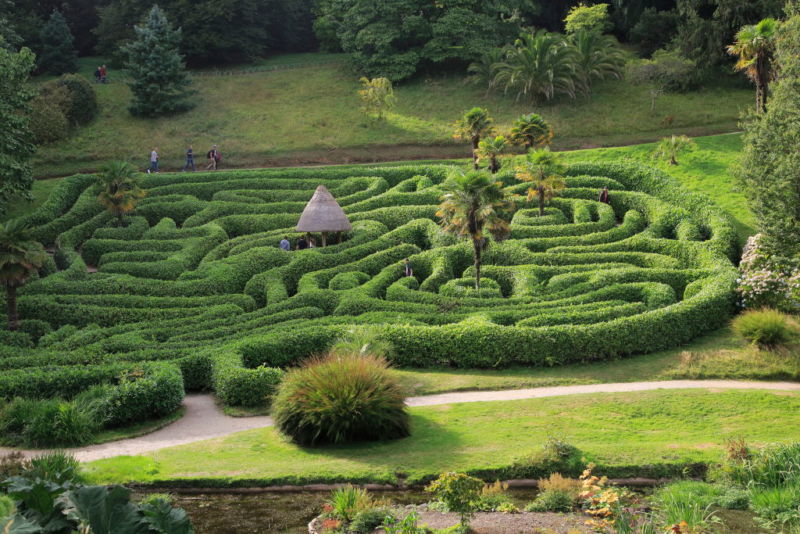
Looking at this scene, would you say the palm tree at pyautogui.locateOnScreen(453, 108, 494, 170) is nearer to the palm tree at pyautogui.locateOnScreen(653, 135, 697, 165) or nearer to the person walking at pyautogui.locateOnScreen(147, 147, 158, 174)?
the palm tree at pyautogui.locateOnScreen(653, 135, 697, 165)

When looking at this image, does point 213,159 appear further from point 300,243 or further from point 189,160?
point 300,243

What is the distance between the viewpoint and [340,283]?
34.9 metres

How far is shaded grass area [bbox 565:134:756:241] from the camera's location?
40.8m

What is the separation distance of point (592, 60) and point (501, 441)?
4260 centimetres

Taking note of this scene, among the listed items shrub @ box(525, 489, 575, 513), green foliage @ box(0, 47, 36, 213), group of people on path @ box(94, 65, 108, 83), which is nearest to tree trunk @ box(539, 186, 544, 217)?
shrub @ box(525, 489, 575, 513)

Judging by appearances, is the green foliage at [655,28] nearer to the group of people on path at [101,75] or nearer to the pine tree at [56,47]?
the group of people on path at [101,75]

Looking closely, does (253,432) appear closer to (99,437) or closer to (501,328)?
(99,437)

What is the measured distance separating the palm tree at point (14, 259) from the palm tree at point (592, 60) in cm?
3708

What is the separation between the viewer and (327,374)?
74.3 ft

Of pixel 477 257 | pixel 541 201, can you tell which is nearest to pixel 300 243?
pixel 477 257

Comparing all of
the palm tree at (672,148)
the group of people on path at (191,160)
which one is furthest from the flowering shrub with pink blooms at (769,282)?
the group of people on path at (191,160)

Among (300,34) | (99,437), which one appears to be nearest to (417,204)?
(99,437)

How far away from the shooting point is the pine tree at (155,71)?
2372 inches

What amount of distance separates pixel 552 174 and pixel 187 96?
107 feet
